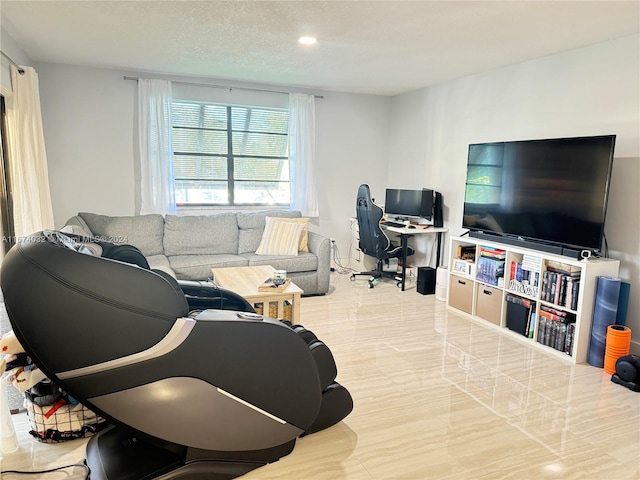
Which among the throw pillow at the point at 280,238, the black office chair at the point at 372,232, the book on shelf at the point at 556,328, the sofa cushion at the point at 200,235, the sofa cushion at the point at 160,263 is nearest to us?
the book on shelf at the point at 556,328

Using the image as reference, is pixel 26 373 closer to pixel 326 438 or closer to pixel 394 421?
pixel 326 438

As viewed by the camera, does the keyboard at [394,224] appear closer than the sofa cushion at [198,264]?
No

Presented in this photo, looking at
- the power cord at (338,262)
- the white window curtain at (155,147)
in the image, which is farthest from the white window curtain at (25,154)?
the power cord at (338,262)

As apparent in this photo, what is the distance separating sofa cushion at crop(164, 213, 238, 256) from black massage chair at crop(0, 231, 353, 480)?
2.80 meters

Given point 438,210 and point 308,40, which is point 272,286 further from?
point 438,210

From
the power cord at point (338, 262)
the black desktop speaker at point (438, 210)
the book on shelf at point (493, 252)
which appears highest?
the black desktop speaker at point (438, 210)

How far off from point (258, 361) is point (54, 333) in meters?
0.72

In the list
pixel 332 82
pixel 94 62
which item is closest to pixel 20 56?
pixel 94 62

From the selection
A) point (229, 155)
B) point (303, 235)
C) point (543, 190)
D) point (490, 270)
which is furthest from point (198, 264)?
point (543, 190)

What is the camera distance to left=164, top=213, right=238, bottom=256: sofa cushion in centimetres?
461

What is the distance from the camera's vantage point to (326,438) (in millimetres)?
2156

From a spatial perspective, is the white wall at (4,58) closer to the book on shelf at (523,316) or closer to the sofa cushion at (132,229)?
the sofa cushion at (132,229)

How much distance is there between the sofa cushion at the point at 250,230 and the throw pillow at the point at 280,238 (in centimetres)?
9

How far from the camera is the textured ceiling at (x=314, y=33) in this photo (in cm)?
275
